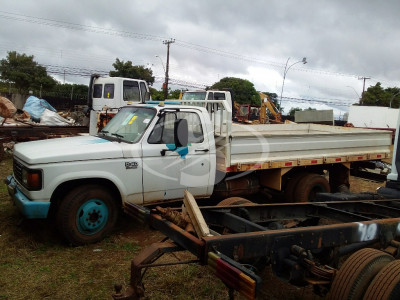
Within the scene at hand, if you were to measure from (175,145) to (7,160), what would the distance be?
728cm

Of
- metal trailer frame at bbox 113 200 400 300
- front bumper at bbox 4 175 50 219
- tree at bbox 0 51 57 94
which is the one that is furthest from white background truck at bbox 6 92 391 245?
tree at bbox 0 51 57 94

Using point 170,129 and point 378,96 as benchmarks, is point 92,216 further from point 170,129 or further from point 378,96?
point 378,96

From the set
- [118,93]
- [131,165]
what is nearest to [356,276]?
[131,165]

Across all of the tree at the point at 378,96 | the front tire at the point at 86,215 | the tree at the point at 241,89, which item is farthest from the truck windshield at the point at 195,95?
the tree at the point at 378,96

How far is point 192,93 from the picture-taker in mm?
14633

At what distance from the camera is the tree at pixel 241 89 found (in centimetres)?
4719

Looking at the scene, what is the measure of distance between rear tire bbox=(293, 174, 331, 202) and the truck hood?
3.66 meters

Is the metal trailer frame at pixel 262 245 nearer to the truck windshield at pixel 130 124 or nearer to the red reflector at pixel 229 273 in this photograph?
the red reflector at pixel 229 273

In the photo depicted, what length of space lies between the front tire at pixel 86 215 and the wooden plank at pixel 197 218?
203 cm

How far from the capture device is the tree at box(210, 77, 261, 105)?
47.2 m

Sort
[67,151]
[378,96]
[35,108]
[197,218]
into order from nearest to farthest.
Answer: [197,218], [67,151], [35,108], [378,96]

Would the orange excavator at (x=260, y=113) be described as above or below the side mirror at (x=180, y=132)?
above

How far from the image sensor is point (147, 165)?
5.16 meters

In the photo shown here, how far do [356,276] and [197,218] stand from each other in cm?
138
